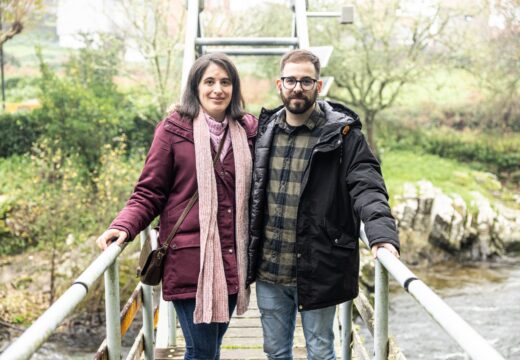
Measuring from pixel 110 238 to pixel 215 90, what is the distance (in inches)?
27.4

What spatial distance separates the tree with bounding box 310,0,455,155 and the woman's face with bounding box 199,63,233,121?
50.4ft

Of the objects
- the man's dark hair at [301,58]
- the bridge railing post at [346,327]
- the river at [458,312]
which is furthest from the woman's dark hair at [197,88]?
the river at [458,312]

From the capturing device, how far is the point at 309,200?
7.71 ft

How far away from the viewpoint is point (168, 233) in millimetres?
2400

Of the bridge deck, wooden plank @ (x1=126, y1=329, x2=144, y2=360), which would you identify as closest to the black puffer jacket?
wooden plank @ (x1=126, y1=329, x2=144, y2=360)

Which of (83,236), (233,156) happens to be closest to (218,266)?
(233,156)

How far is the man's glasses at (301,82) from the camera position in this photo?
2.38 m

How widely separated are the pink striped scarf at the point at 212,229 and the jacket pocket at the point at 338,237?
356 millimetres

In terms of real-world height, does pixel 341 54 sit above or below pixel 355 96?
above

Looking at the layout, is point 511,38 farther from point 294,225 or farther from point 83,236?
point 294,225

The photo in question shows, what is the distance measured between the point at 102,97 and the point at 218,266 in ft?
45.8

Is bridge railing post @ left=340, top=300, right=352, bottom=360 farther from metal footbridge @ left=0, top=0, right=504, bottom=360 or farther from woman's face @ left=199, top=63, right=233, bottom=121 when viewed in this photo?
woman's face @ left=199, top=63, right=233, bottom=121

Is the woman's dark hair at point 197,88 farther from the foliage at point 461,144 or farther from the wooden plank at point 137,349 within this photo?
the foliage at point 461,144

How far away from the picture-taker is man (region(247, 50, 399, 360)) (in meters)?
2.33
